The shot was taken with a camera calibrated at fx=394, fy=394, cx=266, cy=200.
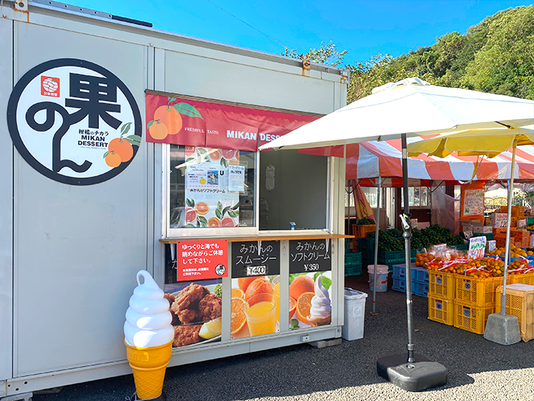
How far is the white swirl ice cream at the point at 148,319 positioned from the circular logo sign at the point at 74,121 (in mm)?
1088

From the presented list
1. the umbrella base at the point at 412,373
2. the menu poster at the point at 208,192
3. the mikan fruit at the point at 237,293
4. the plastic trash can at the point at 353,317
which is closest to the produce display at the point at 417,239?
the plastic trash can at the point at 353,317

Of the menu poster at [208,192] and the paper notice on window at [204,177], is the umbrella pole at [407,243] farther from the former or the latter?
the paper notice on window at [204,177]

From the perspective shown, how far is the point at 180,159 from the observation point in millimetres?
3828

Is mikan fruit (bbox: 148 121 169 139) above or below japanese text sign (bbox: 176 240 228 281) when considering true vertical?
above

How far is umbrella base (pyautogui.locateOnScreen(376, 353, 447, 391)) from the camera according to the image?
11.4ft

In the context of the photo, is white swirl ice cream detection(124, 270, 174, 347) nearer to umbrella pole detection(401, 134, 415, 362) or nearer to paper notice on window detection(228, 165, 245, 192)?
paper notice on window detection(228, 165, 245, 192)

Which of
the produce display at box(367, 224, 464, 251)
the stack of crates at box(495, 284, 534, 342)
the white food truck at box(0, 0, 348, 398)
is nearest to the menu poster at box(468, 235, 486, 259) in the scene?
the stack of crates at box(495, 284, 534, 342)

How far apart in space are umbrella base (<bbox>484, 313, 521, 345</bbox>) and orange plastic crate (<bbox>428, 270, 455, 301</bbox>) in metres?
0.64

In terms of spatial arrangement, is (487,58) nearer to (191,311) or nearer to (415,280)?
(415,280)

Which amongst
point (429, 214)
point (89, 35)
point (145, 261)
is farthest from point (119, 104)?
point (429, 214)

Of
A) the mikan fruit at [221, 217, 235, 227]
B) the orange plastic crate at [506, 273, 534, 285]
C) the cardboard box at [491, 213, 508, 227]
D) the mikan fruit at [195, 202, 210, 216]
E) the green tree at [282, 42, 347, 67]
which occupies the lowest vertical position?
the orange plastic crate at [506, 273, 534, 285]

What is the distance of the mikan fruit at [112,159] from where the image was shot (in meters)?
3.48

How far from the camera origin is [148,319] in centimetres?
308

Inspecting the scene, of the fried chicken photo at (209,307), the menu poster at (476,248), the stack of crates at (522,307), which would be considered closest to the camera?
the fried chicken photo at (209,307)
